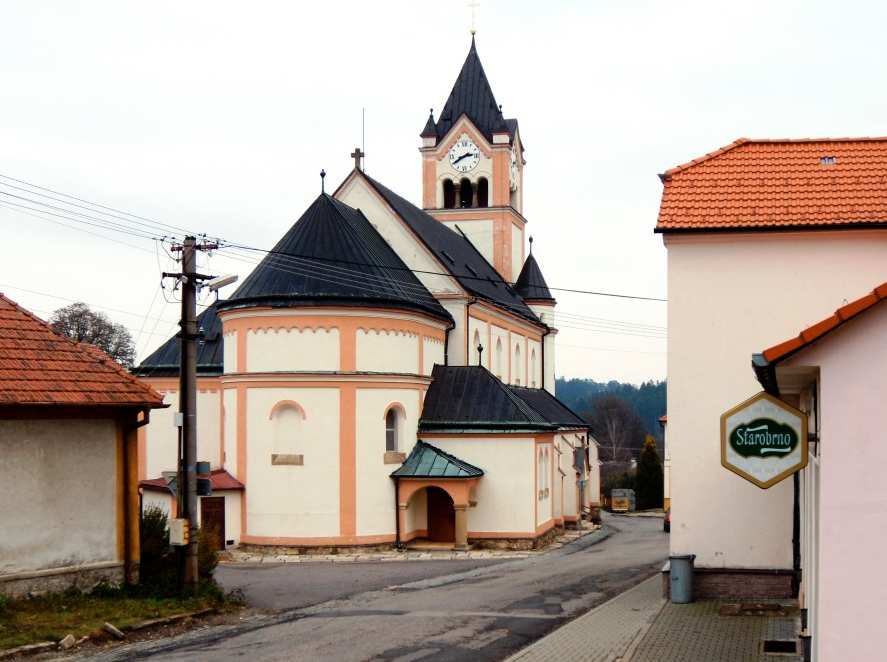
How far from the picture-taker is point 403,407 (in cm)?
3456

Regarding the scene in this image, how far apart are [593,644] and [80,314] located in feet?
215

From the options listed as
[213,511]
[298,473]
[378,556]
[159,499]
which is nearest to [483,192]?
[159,499]

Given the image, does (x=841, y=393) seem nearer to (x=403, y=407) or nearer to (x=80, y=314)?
(x=403, y=407)

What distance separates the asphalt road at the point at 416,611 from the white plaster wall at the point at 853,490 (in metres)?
6.84

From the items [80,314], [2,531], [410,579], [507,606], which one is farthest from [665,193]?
[80,314]

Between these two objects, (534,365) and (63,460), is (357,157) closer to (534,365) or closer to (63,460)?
(534,365)

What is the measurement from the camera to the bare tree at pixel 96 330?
7306 cm

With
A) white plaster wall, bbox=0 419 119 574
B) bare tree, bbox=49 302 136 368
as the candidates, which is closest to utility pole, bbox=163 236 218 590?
white plaster wall, bbox=0 419 119 574

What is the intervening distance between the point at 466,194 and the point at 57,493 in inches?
1441

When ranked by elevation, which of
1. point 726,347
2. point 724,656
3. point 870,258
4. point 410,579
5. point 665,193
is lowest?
point 410,579

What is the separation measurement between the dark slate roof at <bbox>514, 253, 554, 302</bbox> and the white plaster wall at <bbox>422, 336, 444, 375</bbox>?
51.0 feet

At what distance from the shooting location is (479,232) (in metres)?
51.9

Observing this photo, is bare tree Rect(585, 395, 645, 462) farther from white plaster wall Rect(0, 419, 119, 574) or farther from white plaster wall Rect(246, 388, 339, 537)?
white plaster wall Rect(0, 419, 119, 574)

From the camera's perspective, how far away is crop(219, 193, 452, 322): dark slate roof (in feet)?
109
